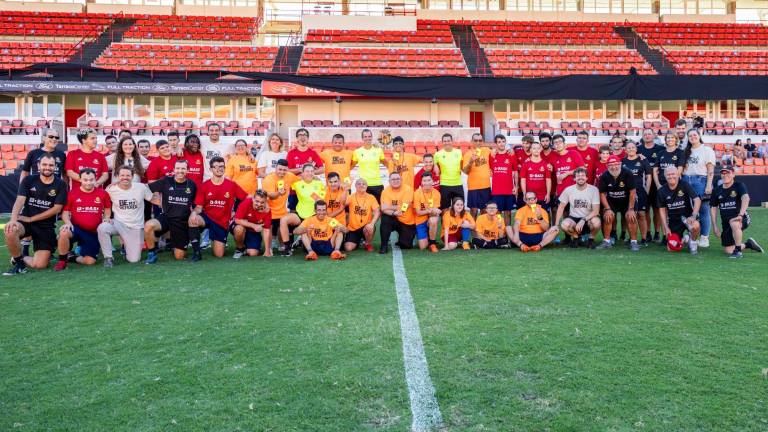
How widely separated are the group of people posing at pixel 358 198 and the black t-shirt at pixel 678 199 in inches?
0.6

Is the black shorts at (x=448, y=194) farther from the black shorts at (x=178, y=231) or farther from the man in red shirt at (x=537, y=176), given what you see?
the black shorts at (x=178, y=231)

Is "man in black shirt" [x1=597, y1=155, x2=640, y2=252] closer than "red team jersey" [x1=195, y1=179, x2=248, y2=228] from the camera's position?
No

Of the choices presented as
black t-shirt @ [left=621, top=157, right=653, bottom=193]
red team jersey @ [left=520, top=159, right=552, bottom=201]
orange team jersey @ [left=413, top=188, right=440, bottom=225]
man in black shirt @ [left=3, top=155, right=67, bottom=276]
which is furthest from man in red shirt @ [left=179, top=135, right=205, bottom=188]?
black t-shirt @ [left=621, top=157, right=653, bottom=193]

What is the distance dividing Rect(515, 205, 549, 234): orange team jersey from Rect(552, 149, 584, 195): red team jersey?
72 cm

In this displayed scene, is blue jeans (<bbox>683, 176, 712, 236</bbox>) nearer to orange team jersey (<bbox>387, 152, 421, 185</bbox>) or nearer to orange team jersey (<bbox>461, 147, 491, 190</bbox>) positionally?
orange team jersey (<bbox>461, 147, 491, 190</bbox>)

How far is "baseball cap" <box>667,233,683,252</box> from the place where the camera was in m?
8.22

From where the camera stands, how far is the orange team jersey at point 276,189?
331 inches

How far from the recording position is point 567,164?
9078mm

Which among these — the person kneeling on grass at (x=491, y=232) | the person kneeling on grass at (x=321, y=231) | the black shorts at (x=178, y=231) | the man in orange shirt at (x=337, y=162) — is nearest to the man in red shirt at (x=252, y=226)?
the person kneeling on grass at (x=321, y=231)

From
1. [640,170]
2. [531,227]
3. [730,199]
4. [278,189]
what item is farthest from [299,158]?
[730,199]

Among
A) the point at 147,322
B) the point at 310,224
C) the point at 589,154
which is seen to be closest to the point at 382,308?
the point at 147,322

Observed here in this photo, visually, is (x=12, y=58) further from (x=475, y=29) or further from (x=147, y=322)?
(x=147, y=322)

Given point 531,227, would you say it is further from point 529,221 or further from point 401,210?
point 401,210

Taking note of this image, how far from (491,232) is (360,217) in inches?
75.9
